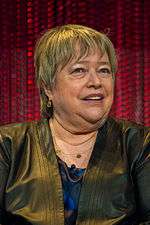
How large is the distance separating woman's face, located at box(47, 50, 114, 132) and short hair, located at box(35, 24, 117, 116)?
3cm

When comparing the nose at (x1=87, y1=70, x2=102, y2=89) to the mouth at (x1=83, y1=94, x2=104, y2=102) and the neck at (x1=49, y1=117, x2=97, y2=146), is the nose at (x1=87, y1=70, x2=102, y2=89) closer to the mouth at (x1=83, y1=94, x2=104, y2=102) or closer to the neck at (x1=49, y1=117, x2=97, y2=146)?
the mouth at (x1=83, y1=94, x2=104, y2=102)

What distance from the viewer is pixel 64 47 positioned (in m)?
2.00

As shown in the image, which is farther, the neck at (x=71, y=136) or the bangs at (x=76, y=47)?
the neck at (x=71, y=136)

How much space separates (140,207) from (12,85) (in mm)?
1472

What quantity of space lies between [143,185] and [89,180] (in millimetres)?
190

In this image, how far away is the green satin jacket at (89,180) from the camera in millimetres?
1923

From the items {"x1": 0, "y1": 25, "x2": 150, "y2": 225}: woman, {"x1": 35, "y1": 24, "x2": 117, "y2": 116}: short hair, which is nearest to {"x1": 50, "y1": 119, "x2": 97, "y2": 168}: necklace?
{"x1": 0, "y1": 25, "x2": 150, "y2": 225}: woman

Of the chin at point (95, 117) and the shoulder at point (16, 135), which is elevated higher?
the chin at point (95, 117)

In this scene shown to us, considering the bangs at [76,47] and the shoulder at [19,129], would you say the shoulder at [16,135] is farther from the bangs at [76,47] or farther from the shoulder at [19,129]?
the bangs at [76,47]

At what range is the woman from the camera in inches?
76.3

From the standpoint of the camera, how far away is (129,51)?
3061 mm

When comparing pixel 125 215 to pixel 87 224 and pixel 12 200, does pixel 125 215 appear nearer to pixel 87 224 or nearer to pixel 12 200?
pixel 87 224

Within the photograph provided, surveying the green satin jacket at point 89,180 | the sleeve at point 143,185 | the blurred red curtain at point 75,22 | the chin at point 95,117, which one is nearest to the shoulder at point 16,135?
the green satin jacket at point 89,180

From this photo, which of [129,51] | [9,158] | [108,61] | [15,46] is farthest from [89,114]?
[15,46]
